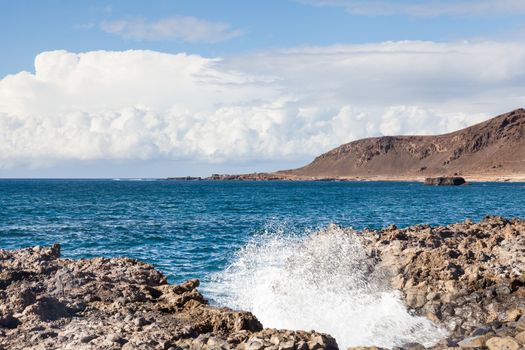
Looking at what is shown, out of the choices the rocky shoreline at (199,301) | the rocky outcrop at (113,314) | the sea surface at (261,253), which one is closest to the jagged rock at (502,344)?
the rocky shoreline at (199,301)

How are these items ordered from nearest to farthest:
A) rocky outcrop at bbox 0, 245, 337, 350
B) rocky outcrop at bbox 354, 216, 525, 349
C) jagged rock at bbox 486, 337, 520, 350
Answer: rocky outcrop at bbox 0, 245, 337, 350 < jagged rock at bbox 486, 337, 520, 350 < rocky outcrop at bbox 354, 216, 525, 349

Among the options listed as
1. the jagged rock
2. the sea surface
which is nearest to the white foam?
the sea surface

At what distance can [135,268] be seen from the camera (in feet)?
47.4

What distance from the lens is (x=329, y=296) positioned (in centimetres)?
1680

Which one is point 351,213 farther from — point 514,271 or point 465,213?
point 514,271

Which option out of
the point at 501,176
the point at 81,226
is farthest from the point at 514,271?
the point at 501,176

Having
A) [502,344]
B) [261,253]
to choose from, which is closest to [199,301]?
[502,344]

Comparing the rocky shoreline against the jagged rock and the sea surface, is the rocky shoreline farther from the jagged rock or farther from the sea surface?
the sea surface

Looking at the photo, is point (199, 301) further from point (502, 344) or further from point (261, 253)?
point (261, 253)

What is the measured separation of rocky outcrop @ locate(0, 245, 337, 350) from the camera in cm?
938

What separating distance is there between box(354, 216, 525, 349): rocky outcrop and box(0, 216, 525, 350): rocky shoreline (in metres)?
0.03

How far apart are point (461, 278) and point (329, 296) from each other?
3.57 m

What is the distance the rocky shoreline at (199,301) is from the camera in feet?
31.5

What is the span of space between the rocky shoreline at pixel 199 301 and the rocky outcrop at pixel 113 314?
0.7 inches
